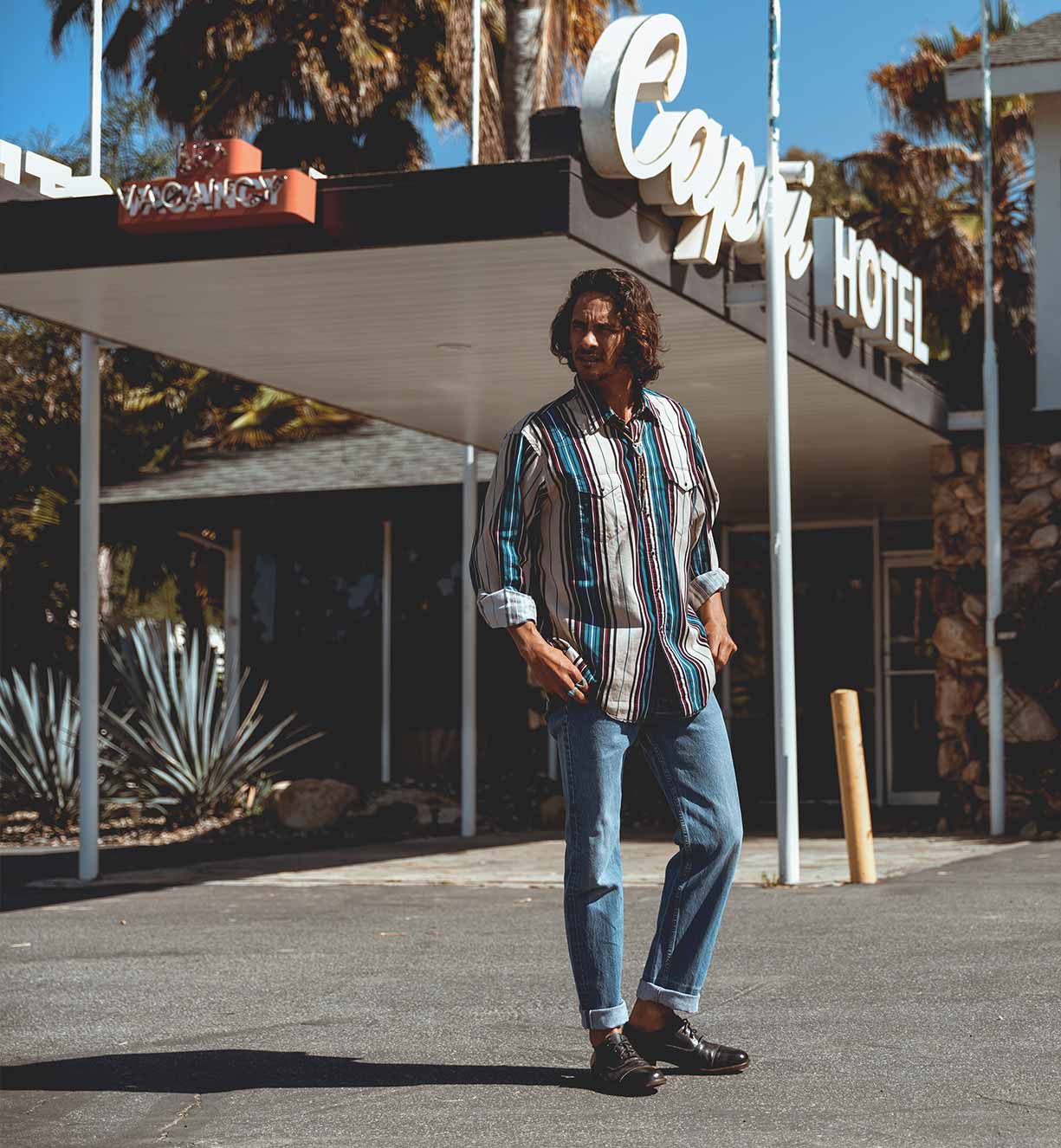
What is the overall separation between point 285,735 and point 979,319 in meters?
14.0

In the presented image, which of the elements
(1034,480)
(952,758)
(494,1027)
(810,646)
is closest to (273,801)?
(952,758)

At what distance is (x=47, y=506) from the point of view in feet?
68.8

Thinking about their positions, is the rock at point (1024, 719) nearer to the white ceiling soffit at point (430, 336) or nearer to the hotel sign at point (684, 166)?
the white ceiling soffit at point (430, 336)

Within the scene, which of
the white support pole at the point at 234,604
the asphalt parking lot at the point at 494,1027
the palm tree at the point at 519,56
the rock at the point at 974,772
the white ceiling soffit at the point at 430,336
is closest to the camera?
the asphalt parking lot at the point at 494,1027

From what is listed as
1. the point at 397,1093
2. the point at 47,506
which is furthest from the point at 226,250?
the point at 47,506

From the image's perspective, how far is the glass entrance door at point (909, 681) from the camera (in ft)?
56.1

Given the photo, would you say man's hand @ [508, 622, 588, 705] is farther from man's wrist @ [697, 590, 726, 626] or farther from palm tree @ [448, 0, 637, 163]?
palm tree @ [448, 0, 637, 163]

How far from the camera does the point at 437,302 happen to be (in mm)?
8812

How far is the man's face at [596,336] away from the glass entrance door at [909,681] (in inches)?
518

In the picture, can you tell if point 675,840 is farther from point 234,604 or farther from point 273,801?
point 234,604

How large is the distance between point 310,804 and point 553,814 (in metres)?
2.02

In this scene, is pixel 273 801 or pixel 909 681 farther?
pixel 909 681

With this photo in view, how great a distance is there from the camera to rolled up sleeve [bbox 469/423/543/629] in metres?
4.24

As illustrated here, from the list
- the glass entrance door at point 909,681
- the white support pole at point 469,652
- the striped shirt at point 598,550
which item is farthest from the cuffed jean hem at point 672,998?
the glass entrance door at point 909,681
